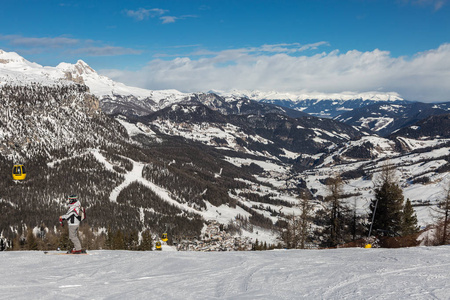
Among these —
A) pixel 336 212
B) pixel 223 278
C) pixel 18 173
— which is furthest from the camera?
pixel 336 212

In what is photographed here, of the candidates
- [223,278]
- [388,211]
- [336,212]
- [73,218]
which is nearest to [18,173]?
[73,218]

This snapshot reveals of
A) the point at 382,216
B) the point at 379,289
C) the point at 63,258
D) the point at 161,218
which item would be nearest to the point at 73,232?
the point at 63,258

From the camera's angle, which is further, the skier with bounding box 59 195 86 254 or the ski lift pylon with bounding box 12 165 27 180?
the ski lift pylon with bounding box 12 165 27 180

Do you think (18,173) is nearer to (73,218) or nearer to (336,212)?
(73,218)

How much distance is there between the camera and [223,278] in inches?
481

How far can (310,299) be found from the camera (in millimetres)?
8992

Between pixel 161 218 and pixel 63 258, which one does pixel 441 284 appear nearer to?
pixel 63 258

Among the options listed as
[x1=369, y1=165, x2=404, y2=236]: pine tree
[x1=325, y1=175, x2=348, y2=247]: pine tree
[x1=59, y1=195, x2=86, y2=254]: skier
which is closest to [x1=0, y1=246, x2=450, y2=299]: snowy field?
[x1=59, y1=195, x2=86, y2=254]: skier

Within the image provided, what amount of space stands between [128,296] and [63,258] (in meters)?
9.18

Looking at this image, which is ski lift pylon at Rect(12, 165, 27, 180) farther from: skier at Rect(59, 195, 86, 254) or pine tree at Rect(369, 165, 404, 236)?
pine tree at Rect(369, 165, 404, 236)

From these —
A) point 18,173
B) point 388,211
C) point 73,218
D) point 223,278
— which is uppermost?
point 18,173

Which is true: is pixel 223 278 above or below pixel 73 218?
below

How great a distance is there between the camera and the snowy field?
380 inches

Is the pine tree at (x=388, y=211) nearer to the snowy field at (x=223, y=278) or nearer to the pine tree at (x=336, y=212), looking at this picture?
the pine tree at (x=336, y=212)
